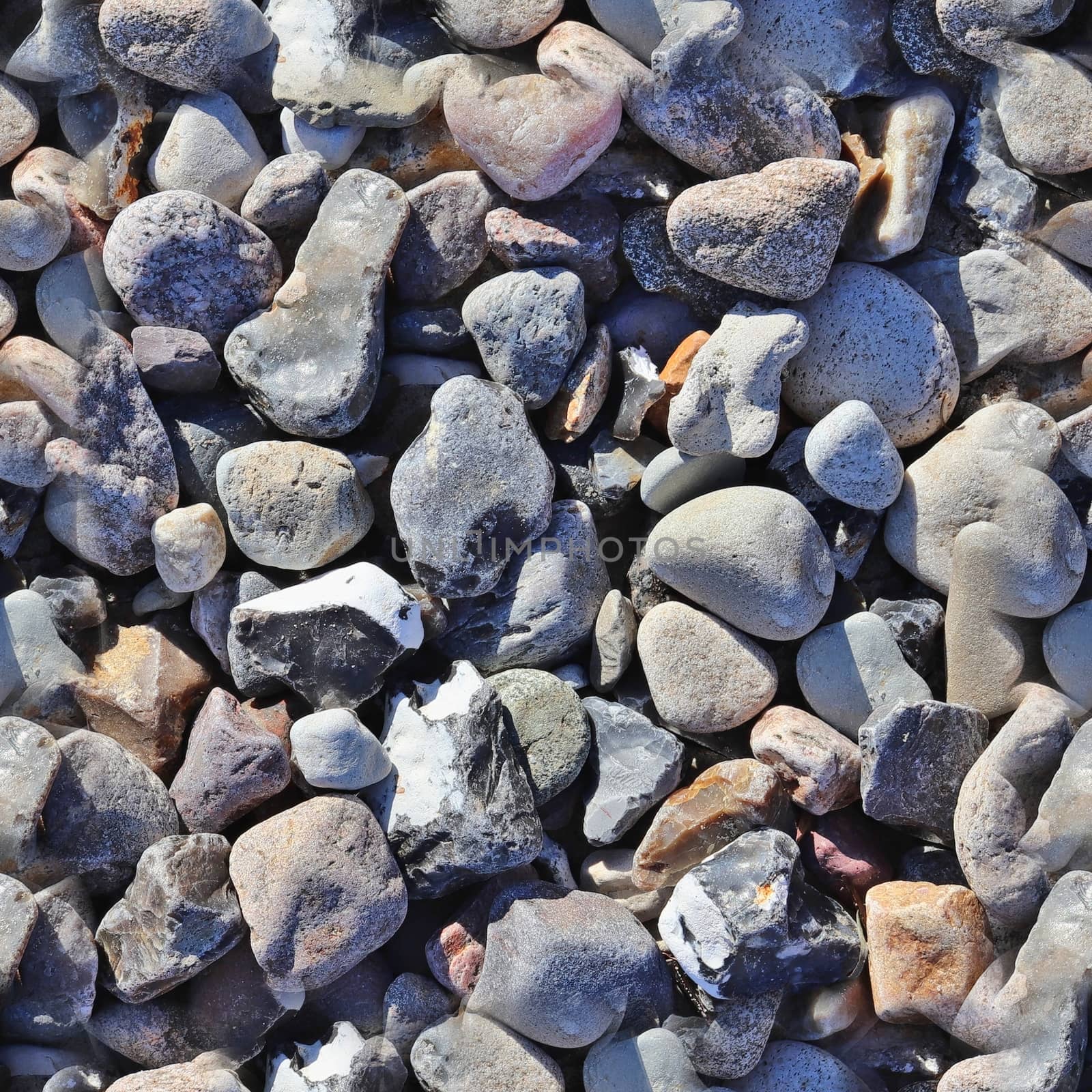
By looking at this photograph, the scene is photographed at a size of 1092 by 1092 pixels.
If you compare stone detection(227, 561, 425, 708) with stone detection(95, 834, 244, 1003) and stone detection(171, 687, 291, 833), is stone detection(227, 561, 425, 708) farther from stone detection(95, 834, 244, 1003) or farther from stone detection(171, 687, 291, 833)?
stone detection(95, 834, 244, 1003)

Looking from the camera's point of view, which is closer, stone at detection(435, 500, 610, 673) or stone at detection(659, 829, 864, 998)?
stone at detection(659, 829, 864, 998)

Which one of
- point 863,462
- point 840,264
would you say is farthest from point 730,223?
point 863,462

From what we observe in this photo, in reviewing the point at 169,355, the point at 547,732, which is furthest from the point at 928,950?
the point at 169,355

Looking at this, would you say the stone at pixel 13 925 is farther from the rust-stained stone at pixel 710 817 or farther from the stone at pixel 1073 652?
the stone at pixel 1073 652

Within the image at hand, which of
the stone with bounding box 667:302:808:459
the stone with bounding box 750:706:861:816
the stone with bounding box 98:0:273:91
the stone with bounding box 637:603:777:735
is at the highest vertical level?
the stone with bounding box 98:0:273:91

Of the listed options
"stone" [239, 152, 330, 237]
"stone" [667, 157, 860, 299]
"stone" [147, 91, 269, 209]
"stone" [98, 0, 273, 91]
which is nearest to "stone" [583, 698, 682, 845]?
"stone" [667, 157, 860, 299]

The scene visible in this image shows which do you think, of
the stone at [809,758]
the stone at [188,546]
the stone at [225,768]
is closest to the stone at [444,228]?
the stone at [188,546]
